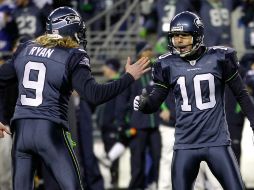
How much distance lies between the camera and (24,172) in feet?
23.7

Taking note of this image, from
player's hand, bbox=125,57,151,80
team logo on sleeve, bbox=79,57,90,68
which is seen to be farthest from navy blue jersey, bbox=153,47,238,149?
team logo on sleeve, bbox=79,57,90,68

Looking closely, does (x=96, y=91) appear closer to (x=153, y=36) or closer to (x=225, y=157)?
(x=225, y=157)

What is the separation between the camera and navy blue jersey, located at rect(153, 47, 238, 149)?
754 centimetres

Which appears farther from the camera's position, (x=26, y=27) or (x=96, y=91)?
(x=26, y=27)

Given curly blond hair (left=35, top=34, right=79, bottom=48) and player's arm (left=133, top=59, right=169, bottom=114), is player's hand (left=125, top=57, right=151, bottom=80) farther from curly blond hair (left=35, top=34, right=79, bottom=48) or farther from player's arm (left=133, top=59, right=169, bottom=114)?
curly blond hair (left=35, top=34, right=79, bottom=48)

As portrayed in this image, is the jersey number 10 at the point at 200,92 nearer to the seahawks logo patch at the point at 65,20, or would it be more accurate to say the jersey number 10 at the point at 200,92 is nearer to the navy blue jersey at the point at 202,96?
the navy blue jersey at the point at 202,96

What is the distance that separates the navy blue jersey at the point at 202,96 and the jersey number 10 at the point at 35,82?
0.99m

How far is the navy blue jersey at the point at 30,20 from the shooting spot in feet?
42.6

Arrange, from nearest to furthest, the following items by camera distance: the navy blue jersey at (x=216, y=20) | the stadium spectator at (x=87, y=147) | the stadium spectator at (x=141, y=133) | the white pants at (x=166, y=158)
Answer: the stadium spectator at (x=87, y=147) < the white pants at (x=166, y=158) < the stadium spectator at (x=141, y=133) < the navy blue jersey at (x=216, y=20)

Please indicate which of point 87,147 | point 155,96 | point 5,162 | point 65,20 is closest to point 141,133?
point 87,147

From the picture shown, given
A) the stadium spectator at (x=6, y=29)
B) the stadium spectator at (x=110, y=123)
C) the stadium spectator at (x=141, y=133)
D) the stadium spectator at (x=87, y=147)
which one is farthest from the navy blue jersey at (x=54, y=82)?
the stadium spectator at (x=6, y=29)

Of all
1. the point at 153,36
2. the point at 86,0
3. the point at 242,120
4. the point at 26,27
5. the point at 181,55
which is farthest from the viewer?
the point at 86,0

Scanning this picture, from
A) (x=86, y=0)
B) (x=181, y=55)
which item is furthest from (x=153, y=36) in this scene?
(x=181, y=55)

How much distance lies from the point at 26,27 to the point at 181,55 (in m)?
5.70
